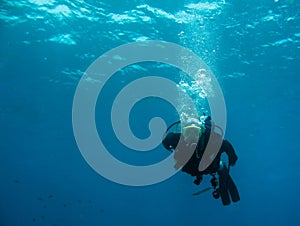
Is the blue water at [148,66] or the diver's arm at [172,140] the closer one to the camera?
the diver's arm at [172,140]

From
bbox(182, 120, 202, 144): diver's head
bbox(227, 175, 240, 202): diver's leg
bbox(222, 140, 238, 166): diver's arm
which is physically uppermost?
bbox(182, 120, 202, 144): diver's head

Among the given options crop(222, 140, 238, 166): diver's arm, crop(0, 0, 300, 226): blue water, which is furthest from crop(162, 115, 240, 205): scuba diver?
crop(0, 0, 300, 226): blue water

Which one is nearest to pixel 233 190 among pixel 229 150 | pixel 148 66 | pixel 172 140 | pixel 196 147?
pixel 229 150

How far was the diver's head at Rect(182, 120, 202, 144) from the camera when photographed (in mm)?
6461

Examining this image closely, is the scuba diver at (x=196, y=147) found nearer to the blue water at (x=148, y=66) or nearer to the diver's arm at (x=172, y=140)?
the diver's arm at (x=172, y=140)

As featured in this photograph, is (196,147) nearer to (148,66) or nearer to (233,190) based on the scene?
(233,190)

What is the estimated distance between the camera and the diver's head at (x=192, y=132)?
6461mm

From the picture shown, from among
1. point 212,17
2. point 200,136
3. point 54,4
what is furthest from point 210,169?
point 54,4

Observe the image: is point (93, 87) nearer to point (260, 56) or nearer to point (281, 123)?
point (260, 56)

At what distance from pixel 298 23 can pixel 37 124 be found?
92.1 feet

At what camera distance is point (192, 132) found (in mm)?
6473

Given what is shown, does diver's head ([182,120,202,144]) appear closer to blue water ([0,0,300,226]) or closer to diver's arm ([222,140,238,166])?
diver's arm ([222,140,238,166])

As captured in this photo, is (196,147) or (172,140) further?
(172,140)

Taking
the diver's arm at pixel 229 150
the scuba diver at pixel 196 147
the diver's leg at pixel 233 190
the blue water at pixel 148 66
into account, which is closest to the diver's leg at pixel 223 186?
the scuba diver at pixel 196 147
